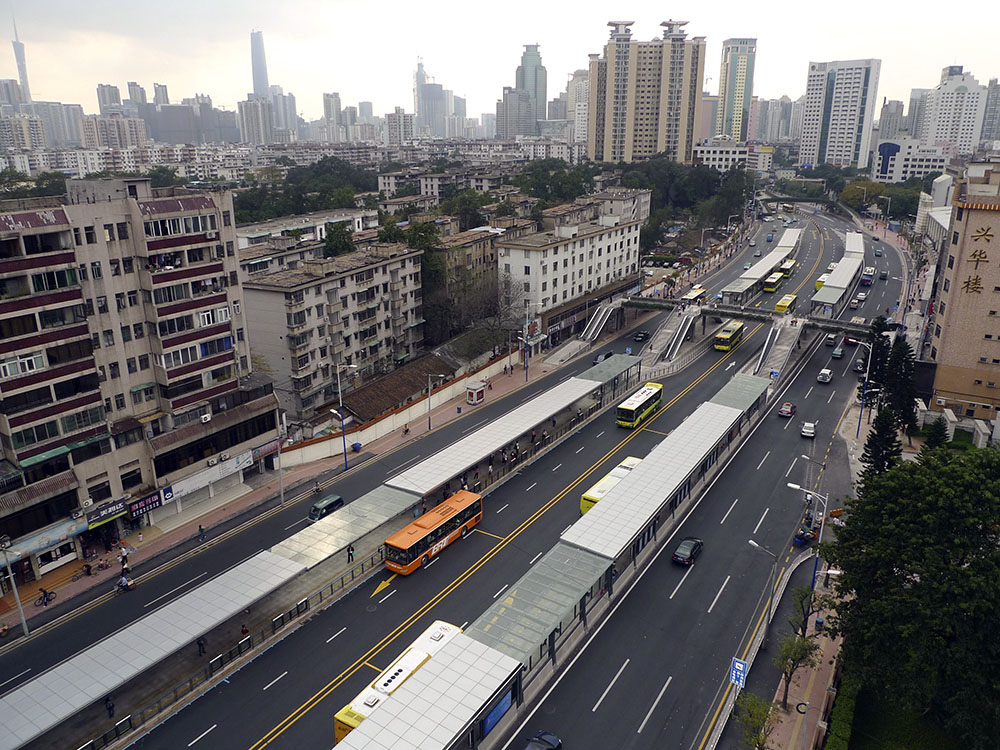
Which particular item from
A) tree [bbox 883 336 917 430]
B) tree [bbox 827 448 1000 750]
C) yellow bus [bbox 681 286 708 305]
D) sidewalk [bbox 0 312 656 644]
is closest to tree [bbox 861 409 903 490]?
tree [bbox 883 336 917 430]

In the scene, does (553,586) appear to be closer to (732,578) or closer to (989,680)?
(732,578)

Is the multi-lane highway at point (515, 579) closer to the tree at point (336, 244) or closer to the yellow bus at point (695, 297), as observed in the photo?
the yellow bus at point (695, 297)

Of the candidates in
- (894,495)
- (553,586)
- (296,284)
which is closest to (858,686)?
(894,495)

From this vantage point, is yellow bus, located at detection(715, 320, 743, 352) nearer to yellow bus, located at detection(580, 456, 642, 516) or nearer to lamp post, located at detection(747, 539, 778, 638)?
yellow bus, located at detection(580, 456, 642, 516)

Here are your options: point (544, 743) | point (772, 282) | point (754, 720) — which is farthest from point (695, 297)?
point (544, 743)

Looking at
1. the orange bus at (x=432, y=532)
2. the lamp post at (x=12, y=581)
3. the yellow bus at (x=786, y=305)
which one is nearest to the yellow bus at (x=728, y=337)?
the yellow bus at (x=786, y=305)

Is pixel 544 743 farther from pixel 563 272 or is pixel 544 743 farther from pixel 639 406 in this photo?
pixel 563 272
